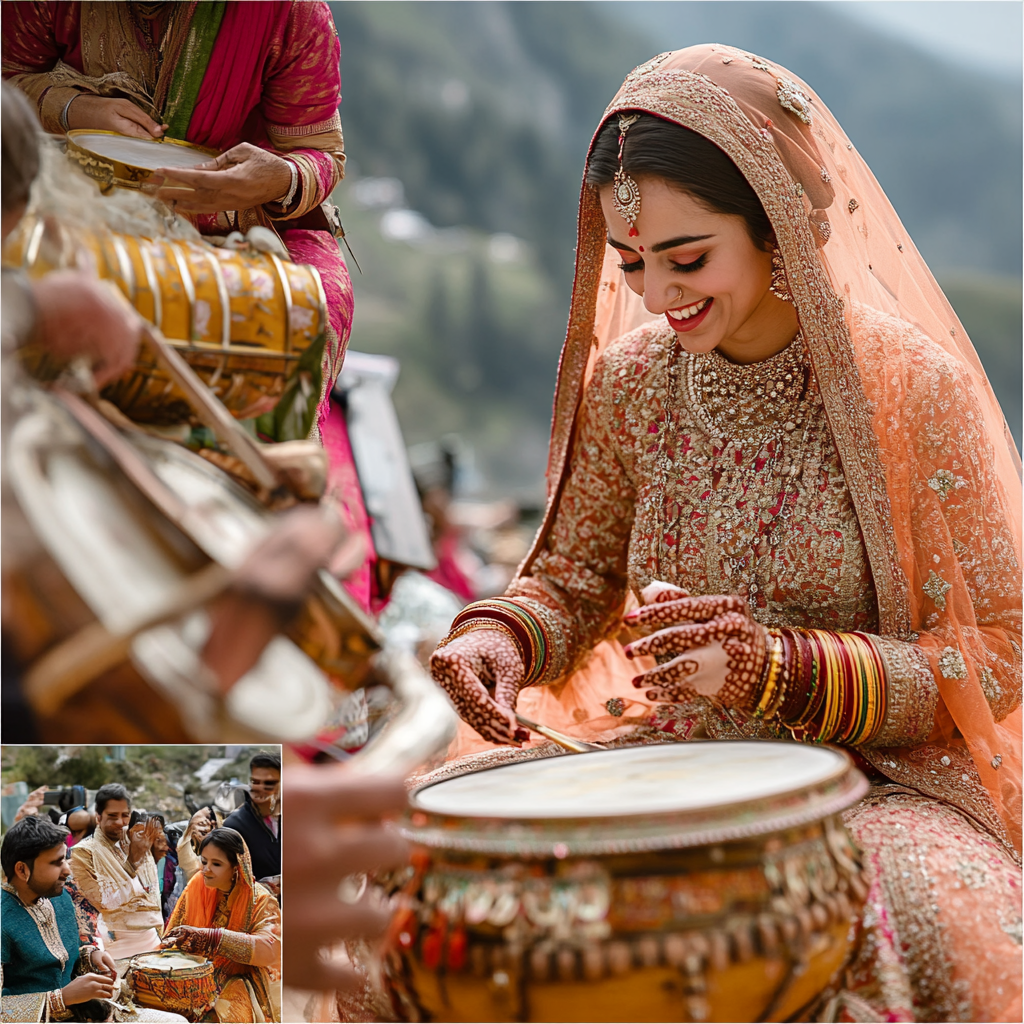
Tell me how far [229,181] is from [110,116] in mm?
180

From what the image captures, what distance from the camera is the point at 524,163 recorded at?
17.7 meters

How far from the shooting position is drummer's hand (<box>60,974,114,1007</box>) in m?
1.13

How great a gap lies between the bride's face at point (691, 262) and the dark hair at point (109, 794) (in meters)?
0.98

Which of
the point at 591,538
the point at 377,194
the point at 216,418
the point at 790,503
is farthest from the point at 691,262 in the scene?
the point at 377,194

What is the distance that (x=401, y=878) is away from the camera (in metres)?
0.97

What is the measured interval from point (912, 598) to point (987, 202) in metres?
15.1

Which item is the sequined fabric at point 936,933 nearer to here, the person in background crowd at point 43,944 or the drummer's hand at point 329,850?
the drummer's hand at point 329,850

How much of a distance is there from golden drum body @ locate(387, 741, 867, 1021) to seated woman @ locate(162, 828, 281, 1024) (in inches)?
8.1

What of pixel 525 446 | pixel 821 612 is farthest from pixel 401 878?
pixel 525 446

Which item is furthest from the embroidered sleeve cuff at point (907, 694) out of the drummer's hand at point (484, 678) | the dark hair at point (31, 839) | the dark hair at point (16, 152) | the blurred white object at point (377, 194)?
the blurred white object at point (377, 194)

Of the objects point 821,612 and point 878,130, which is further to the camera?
point 878,130

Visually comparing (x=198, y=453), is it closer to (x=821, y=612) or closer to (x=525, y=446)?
(x=821, y=612)

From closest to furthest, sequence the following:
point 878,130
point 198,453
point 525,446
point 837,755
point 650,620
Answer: point 198,453 < point 837,755 < point 650,620 < point 878,130 < point 525,446

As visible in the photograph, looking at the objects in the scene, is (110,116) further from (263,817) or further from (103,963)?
(103,963)
